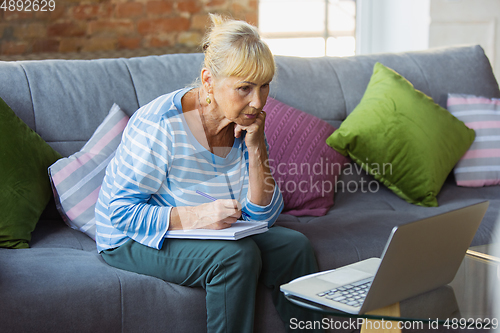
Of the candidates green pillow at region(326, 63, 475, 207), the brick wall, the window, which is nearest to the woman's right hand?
green pillow at region(326, 63, 475, 207)

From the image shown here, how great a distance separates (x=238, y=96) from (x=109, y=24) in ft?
5.95

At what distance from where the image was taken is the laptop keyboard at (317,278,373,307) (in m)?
0.86

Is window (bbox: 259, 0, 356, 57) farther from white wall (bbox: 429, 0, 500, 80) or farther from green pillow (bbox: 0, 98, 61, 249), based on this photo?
green pillow (bbox: 0, 98, 61, 249)

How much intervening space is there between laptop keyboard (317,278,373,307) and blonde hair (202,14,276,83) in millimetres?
587

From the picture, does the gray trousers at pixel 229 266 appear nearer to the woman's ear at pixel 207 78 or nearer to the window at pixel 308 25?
the woman's ear at pixel 207 78

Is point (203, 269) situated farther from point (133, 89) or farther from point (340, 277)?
point (133, 89)

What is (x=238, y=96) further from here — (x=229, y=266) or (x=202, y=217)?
(x=229, y=266)

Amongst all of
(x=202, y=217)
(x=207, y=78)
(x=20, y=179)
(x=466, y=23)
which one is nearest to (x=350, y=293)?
(x=202, y=217)

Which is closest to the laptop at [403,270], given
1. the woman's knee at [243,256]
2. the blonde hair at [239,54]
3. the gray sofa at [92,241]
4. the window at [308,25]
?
the woman's knee at [243,256]

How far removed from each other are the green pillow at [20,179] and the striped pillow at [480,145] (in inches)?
62.6

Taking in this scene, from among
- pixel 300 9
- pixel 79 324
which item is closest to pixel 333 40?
pixel 300 9

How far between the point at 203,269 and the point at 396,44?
2.33 meters

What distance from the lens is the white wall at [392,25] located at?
112 inches

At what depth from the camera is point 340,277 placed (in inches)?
37.6
